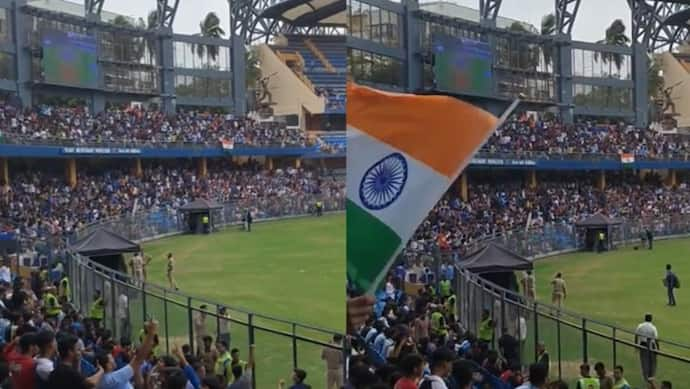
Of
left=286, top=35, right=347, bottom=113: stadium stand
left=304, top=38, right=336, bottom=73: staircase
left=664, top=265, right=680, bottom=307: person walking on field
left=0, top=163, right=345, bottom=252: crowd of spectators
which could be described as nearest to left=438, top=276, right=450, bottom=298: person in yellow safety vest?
left=286, top=35, right=347, bottom=113: stadium stand

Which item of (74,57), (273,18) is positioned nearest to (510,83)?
(273,18)

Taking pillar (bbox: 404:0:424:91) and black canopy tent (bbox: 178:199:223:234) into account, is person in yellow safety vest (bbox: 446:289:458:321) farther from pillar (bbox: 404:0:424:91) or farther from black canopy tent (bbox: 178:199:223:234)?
black canopy tent (bbox: 178:199:223:234)

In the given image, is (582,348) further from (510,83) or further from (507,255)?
(510,83)

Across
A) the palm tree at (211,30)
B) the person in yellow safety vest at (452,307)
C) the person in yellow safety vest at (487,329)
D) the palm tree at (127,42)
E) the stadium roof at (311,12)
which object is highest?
the palm tree at (127,42)

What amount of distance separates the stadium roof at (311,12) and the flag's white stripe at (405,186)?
1.97 m

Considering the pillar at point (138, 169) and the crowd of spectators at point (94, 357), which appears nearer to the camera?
the crowd of spectators at point (94, 357)

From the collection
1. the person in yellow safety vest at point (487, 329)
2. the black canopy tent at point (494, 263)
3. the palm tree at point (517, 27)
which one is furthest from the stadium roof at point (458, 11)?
the person in yellow safety vest at point (487, 329)

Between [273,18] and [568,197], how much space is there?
86.9 ft

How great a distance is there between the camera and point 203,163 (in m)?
44.5

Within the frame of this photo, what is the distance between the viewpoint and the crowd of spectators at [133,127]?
39500 mm

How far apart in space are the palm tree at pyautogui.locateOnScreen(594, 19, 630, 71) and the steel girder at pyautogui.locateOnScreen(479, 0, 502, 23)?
1460 centimetres

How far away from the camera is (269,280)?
81.0ft

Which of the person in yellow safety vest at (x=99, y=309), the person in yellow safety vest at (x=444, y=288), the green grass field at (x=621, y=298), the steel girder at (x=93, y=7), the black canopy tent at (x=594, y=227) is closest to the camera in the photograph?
the green grass field at (x=621, y=298)

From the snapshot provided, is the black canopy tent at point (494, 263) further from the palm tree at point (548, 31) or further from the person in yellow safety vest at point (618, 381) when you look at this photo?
the palm tree at point (548, 31)
